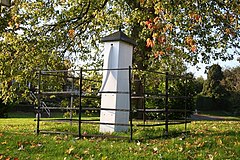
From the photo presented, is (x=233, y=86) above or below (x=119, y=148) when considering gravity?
above

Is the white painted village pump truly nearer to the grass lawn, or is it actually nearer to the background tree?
the grass lawn

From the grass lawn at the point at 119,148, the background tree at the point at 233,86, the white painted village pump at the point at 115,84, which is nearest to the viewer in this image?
the grass lawn at the point at 119,148

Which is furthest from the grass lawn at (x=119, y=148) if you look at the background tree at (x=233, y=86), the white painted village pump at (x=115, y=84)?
the background tree at (x=233, y=86)

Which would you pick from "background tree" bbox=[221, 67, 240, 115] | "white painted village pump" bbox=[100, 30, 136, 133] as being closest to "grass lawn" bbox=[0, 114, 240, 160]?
"white painted village pump" bbox=[100, 30, 136, 133]

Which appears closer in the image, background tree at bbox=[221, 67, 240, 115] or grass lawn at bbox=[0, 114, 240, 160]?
grass lawn at bbox=[0, 114, 240, 160]

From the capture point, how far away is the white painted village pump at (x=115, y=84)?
8.90 m

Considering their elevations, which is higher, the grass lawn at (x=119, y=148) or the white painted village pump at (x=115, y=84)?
the white painted village pump at (x=115, y=84)

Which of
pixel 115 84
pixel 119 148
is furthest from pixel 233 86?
pixel 119 148

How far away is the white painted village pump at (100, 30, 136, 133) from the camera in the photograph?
350 inches

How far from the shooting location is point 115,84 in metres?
8.93

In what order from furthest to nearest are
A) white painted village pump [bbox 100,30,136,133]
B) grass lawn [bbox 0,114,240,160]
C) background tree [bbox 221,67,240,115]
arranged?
background tree [bbox 221,67,240,115] → white painted village pump [bbox 100,30,136,133] → grass lawn [bbox 0,114,240,160]

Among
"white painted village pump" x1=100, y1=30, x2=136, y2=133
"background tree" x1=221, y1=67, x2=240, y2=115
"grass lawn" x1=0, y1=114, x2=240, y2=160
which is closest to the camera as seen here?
"grass lawn" x1=0, y1=114, x2=240, y2=160

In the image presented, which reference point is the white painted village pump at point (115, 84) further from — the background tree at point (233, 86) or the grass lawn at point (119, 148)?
the background tree at point (233, 86)

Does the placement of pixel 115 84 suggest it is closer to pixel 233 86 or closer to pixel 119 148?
pixel 119 148
